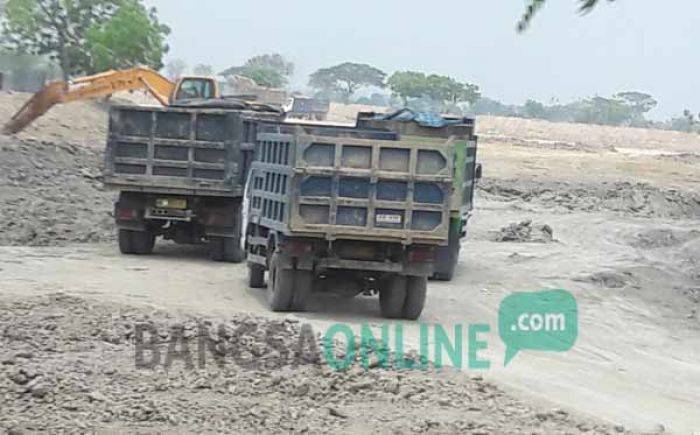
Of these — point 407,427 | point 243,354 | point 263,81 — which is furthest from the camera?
point 263,81

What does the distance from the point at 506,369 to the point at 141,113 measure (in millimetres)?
8666

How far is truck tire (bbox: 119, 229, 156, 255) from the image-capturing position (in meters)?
20.0

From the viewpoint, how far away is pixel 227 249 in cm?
1981

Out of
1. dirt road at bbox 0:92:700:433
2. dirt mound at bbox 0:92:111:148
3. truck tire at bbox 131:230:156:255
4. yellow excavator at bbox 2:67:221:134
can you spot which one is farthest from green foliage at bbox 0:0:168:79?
truck tire at bbox 131:230:156:255

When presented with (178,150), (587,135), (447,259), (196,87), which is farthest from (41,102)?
(587,135)

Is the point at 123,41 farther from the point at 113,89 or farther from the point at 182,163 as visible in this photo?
the point at 182,163

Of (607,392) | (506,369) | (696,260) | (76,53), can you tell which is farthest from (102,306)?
(76,53)

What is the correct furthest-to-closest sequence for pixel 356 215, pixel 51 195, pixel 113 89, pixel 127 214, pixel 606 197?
pixel 606 197
pixel 113 89
pixel 51 195
pixel 127 214
pixel 356 215

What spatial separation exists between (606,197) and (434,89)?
69.6m

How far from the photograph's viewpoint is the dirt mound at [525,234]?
2519cm

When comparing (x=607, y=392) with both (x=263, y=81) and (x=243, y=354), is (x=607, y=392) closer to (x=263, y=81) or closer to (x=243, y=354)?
(x=243, y=354)

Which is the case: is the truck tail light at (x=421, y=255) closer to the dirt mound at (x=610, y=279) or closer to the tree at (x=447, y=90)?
the dirt mound at (x=610, y=279)

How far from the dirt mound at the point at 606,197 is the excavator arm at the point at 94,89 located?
433 inches

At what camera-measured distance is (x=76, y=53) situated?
Result: 57906 mm
